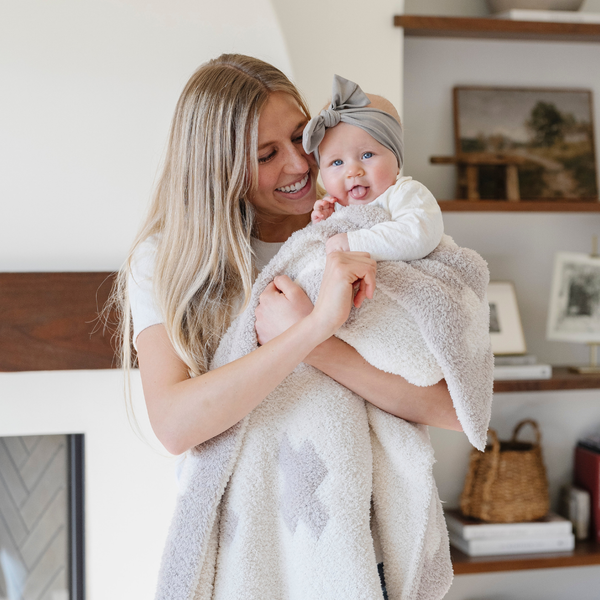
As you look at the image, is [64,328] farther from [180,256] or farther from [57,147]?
[180,256]

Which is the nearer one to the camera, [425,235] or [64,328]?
[425,235]

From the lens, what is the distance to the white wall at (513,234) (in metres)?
1.99

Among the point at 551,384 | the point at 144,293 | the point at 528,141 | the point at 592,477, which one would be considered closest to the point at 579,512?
the point at 592,477

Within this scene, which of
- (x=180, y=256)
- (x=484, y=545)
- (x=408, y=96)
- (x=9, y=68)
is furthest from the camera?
(x=408, y=96)

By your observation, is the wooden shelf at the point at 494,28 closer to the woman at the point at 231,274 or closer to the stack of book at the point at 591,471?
the woman at the point at 231,274

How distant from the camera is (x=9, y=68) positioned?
1496 mm

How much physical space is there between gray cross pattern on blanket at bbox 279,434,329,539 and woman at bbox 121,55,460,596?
0.11 metres

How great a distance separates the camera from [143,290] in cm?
108

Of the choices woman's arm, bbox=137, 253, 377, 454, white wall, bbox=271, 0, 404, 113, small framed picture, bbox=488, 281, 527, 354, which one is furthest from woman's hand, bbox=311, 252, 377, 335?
small framed picture, bbox=488, 281, 527, 354

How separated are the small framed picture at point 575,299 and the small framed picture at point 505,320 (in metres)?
0.13

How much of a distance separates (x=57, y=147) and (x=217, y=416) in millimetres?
968

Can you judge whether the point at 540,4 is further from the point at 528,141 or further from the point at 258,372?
the point at 258,372

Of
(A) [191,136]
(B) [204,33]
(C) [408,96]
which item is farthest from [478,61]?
(A) [191,136]

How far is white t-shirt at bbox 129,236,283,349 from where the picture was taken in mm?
1049
